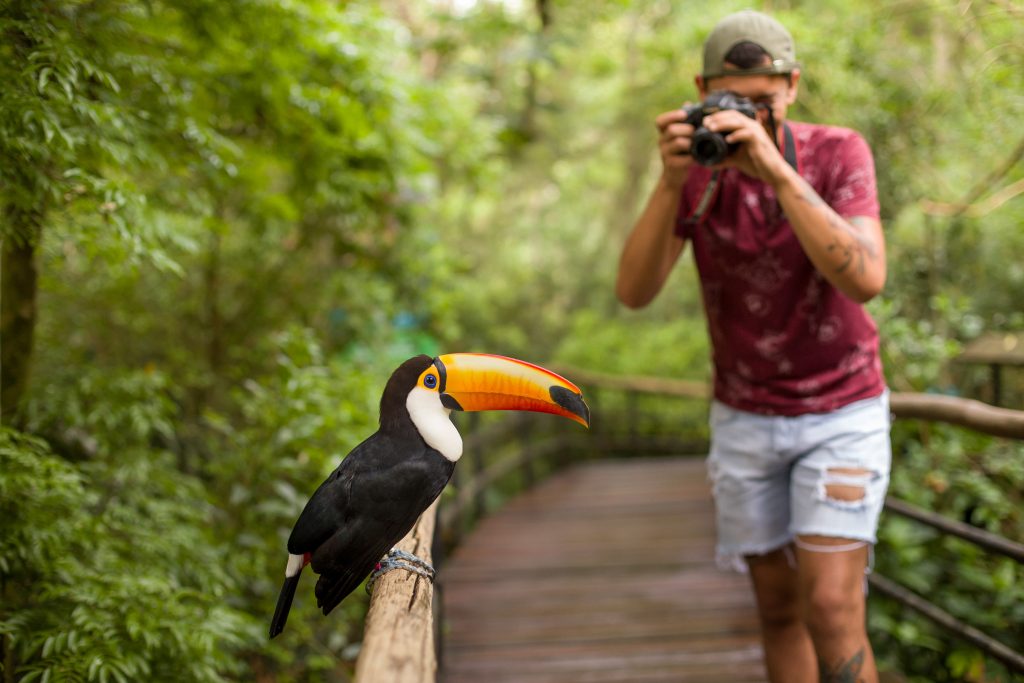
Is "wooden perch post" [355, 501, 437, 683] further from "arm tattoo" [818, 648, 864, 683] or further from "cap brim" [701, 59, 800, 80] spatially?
"cap brim" [701, 59, 800, 80]

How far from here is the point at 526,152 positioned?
930 centimetres

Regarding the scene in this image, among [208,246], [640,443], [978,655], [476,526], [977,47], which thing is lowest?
[640,443]

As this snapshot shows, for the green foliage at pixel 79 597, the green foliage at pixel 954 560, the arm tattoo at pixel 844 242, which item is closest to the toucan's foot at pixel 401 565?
the green foliage at pixel 79 597

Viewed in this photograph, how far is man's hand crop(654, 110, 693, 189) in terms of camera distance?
1739 millimetres

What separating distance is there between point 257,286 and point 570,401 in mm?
3380

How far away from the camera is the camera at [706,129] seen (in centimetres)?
167

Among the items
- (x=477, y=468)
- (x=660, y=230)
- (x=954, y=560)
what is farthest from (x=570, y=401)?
(x=477, y=468)

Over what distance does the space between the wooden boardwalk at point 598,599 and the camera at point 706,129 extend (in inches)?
79.8

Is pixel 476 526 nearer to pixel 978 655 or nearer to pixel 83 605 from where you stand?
pixel 978 655

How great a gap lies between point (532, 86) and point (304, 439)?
5814mm

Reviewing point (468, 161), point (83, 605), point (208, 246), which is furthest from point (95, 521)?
point (468, 161)

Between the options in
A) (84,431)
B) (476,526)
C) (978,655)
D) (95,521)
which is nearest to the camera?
(95,521)

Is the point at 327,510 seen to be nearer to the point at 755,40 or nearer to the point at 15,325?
the point at 15,325

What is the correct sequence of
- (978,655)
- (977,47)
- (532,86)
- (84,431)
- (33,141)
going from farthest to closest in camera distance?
(532,86)
(977,47)
(978,655)
(84,431)
(33,141)
